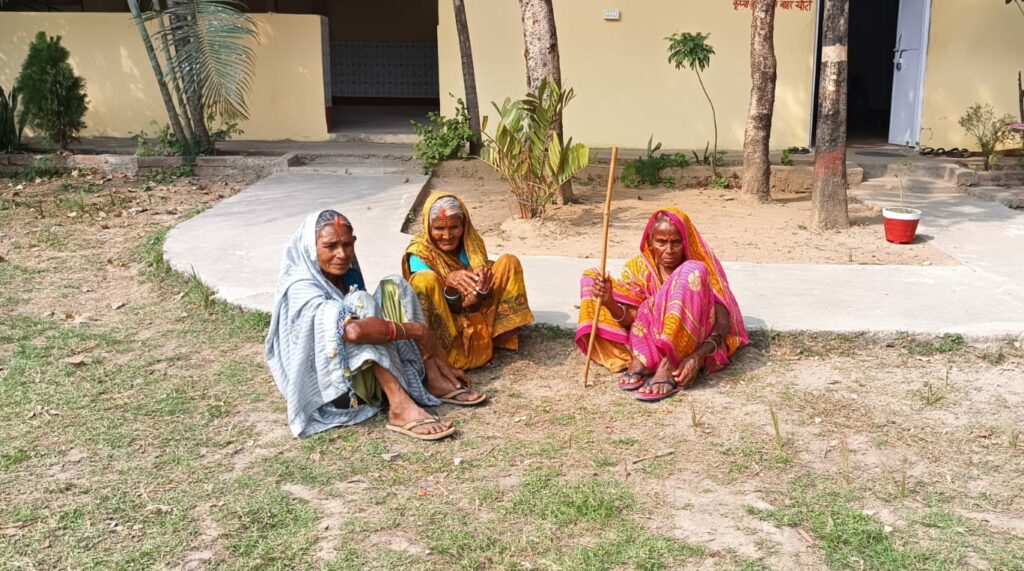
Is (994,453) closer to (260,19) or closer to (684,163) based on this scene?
(684,163)

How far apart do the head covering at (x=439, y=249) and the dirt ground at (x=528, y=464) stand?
0.56m

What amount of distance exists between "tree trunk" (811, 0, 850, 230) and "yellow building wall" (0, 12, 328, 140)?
20.7ft

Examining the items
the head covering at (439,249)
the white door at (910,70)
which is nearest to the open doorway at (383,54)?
the white door at (910,70)

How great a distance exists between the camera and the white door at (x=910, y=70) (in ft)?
35.3

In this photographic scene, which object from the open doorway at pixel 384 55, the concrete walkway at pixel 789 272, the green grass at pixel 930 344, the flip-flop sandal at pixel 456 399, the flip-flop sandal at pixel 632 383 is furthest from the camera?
the open doorway at pixel 384 55

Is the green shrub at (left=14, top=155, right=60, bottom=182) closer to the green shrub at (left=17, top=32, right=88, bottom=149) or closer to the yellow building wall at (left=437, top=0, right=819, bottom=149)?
the green shrub at (left=17, top=32, right=88, bottom=149)

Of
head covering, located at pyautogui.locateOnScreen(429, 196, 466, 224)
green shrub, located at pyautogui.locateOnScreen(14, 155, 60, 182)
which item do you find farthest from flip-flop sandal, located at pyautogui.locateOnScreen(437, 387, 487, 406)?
green shrub, located at pyautogui.locateOnScreen(14, 155, 60, 182)

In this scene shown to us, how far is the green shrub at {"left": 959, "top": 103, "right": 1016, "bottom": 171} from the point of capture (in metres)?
9.96

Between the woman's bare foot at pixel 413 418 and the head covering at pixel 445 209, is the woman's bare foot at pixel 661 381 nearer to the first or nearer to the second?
the woman's bare foot at pixel 413 418

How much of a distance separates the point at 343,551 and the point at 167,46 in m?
7.86

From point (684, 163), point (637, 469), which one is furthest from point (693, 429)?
point (684, 163)

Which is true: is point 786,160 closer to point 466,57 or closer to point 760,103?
point 760,103

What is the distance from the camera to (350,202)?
27.8ft

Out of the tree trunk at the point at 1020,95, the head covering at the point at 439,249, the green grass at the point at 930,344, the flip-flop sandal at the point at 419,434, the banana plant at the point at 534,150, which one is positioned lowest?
the flip-flop sandal at the point at 419,434
